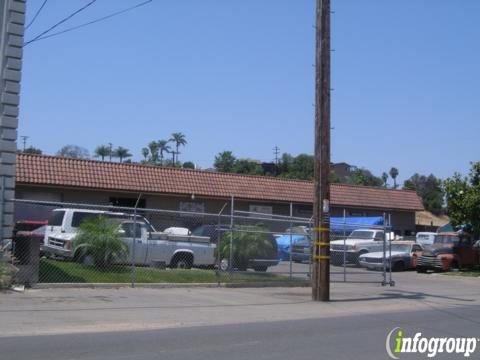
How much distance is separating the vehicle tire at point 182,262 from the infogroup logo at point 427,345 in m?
10.0

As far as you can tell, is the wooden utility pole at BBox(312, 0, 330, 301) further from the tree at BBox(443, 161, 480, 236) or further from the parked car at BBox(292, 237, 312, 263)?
the tree at BBox(443, 161, 480, 236)

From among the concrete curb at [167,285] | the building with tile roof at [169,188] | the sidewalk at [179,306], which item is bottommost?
the sidewalk at [179,306]

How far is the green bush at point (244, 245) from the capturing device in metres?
19.4

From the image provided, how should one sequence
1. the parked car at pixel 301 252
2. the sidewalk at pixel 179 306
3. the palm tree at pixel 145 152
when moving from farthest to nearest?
1. the palm tree at pixel 145 152
2. the parked car at pixel 301 252
3. the sidewalk at pixel 179 306

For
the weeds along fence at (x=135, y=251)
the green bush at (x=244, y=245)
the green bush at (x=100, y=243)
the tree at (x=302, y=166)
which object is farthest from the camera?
the tree at (x=302, y=166)

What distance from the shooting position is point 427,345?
9.95 metres

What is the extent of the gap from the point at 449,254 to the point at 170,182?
14356mm

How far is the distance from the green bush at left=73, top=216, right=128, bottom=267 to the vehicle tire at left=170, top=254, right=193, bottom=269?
2.93 meters

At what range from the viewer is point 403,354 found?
9.12 m

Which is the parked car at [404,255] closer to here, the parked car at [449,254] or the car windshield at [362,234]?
the parked car at [449,254]

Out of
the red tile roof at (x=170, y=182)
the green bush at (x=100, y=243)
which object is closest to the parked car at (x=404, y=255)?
the red tile roof at (x=170, y=182)

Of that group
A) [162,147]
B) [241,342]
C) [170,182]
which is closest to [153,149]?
[162,147]

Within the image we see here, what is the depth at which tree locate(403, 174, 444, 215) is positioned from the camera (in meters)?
97.2

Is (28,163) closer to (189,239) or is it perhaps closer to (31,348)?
(189,239)
